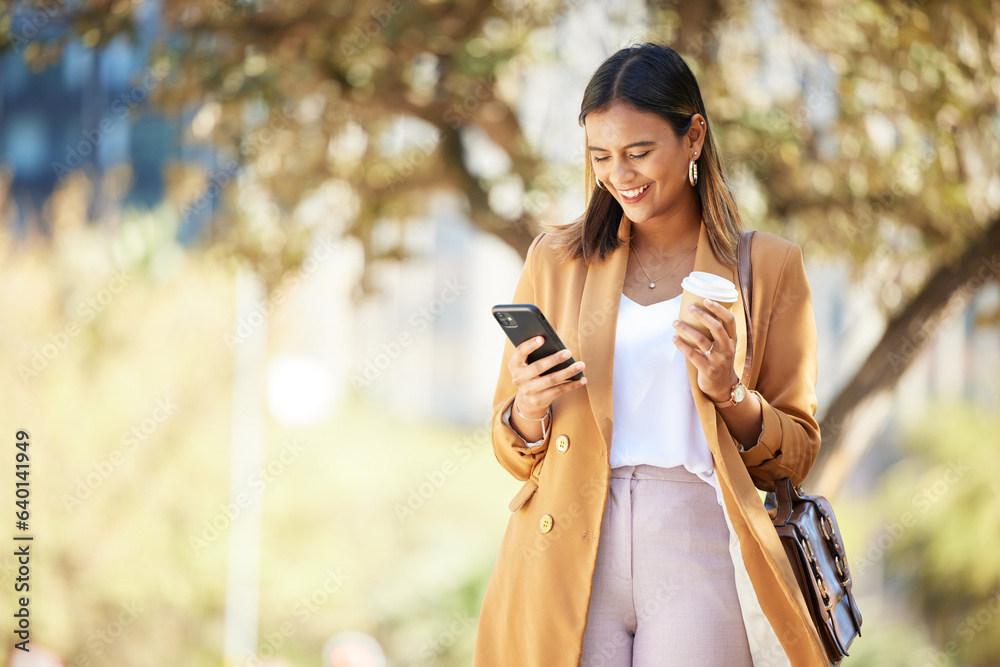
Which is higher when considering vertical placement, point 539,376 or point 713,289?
point 713,289

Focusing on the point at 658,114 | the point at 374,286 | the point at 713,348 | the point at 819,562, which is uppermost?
the point at 658,114

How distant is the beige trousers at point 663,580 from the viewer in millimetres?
1733

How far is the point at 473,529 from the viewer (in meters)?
8.83

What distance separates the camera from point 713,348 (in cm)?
168

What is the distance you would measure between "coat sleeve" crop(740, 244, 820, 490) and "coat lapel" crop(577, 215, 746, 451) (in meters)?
0.08

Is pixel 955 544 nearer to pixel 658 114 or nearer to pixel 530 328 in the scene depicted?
pixel 658 114

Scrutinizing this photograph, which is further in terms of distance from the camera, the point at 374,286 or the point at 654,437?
the point at 374,286

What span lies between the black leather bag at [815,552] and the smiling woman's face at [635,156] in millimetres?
213

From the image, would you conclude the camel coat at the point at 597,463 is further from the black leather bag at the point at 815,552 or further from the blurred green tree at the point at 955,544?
the blurred green tree at the point at 955,544

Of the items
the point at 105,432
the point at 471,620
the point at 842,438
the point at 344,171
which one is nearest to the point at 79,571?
the point at 105,432

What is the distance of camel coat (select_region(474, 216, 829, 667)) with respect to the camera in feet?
5.68

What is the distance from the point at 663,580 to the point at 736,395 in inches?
14.5

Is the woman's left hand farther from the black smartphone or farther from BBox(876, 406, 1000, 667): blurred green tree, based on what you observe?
BBox(876, 406, 1000, 667): blurred green tree

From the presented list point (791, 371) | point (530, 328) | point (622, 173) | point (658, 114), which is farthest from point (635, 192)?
point (791, 371)
